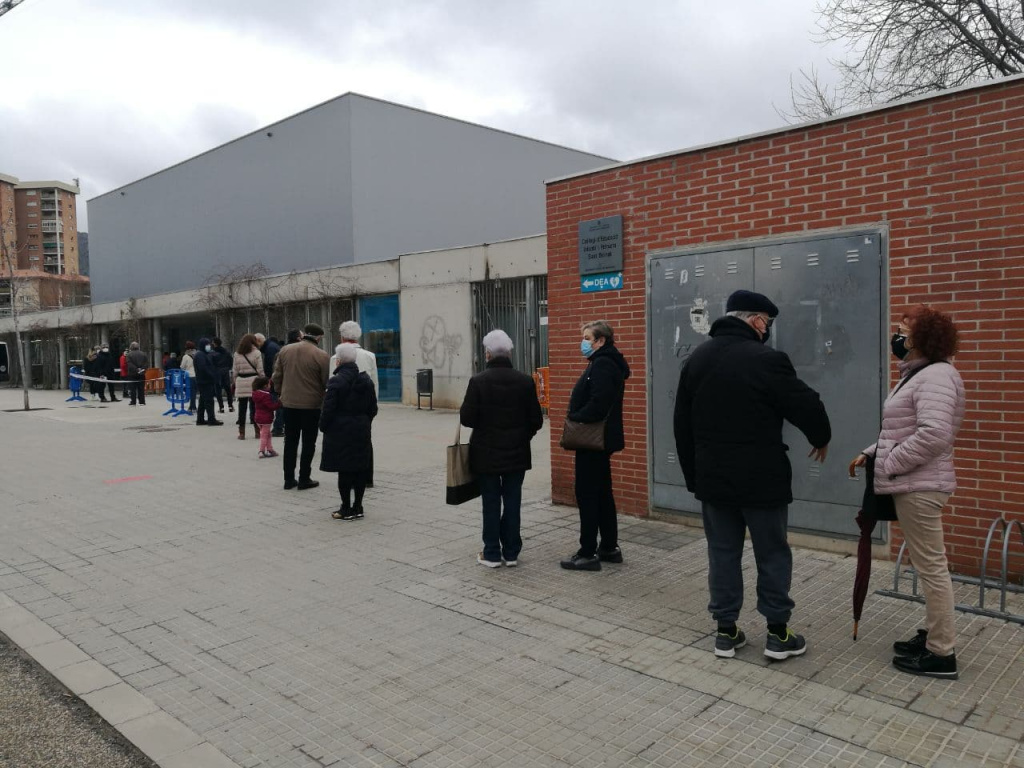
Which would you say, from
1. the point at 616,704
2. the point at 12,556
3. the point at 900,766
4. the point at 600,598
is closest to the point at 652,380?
the point at 600,598

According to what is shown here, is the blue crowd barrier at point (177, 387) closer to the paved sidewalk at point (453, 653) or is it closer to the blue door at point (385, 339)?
the blue door at point (385, 339)

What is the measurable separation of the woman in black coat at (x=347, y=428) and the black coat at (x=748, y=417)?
4.04 meters

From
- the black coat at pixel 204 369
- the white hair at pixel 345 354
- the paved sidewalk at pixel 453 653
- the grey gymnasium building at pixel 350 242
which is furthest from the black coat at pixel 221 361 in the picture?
the white hair at pixel 345 354

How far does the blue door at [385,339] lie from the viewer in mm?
20406

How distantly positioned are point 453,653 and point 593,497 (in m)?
1.79

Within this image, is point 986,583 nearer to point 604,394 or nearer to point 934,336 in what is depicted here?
point 934,336

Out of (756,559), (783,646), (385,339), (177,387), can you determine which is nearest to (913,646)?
(783,646)

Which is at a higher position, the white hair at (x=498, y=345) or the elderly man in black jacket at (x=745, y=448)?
the white hair at (x=498, y=345)

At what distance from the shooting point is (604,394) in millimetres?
5574

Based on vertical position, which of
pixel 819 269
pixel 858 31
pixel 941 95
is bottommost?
pixel 819 269

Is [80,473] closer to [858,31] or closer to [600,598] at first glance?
[600,598]

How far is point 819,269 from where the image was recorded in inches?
232

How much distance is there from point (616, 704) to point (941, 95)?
4.38m

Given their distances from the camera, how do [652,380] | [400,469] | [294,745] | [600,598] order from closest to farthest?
[294,745], [600,598], [652,380], [400,469]
